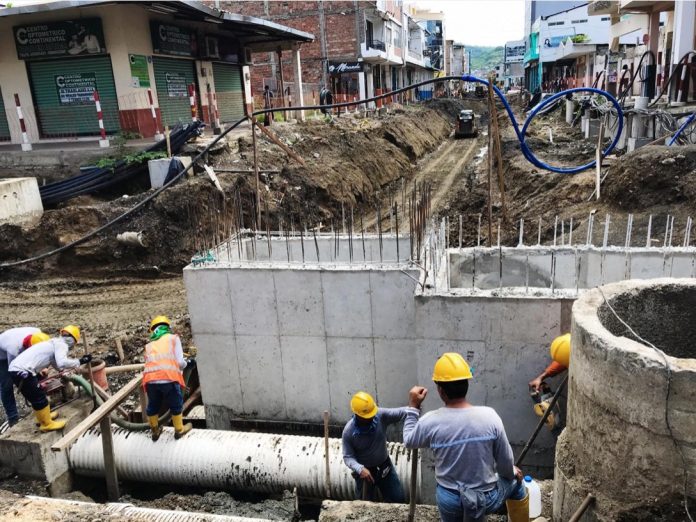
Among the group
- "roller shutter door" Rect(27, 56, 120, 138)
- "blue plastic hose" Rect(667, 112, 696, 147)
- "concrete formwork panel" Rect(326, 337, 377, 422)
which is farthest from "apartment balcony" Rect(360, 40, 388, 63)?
"concrete formwork panel" Rect(326, 337, 377, 422)

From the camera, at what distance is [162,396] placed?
21.6ft

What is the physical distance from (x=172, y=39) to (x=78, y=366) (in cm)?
1593

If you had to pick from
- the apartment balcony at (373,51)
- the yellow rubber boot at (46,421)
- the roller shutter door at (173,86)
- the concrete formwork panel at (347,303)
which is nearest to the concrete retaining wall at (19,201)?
the roller shutter door at (173,86)

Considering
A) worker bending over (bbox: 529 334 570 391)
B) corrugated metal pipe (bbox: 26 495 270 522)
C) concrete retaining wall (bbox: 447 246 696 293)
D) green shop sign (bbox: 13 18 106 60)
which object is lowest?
corrugated metal pipe (bbox: 26 495 270 522)

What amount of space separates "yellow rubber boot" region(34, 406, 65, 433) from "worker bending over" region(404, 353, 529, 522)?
5.14 meters

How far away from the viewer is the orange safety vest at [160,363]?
21.0ft

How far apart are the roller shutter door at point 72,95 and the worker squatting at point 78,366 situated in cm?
1288

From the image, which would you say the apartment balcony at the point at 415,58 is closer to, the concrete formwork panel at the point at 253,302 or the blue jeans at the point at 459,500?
the concrete formwork panel at the point at 253,302

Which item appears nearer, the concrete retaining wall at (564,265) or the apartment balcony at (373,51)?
the concrete retaining wall at (564,265)

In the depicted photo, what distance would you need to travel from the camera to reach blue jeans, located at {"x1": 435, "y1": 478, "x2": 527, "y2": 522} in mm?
3709

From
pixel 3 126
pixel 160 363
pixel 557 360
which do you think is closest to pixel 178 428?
pixel 160 363

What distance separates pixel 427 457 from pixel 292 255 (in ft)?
12.3

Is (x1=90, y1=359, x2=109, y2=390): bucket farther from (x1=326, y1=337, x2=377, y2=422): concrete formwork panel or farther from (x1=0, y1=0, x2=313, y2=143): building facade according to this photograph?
(x1=0, y1=0, x2=313, y2=143): building facade

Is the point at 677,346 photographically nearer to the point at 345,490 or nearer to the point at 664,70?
the point at 345,490
